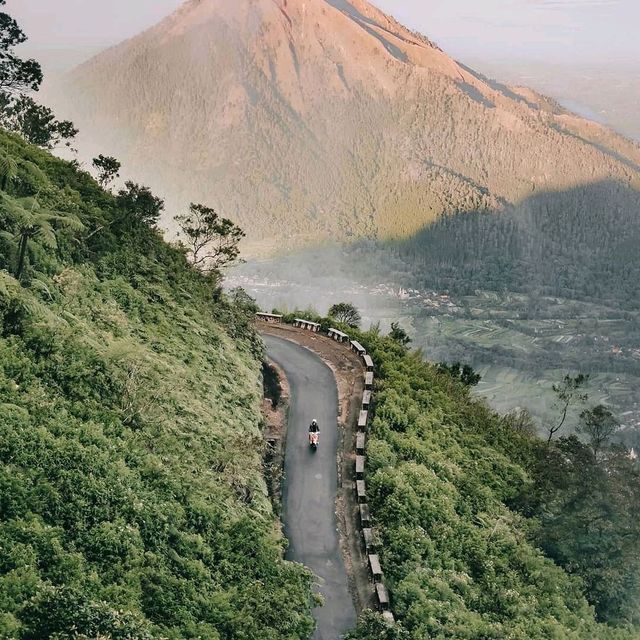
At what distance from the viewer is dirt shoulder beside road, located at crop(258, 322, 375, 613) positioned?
2055 centimetres

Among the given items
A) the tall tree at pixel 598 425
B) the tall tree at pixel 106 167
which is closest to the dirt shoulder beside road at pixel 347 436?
the tall tree at pixel 598 425

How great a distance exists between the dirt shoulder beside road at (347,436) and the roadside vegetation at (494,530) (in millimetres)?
748

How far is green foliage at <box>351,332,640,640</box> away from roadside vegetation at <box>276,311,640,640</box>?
0.04m

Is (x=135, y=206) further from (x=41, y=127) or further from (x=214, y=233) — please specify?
(x=41, y=127)

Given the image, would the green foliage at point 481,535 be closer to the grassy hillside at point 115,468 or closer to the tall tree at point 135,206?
the grassy hillside at point 115,468

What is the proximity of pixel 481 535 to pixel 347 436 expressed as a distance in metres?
6.77

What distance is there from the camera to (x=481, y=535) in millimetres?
23703

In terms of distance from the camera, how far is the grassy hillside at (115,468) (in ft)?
42.8

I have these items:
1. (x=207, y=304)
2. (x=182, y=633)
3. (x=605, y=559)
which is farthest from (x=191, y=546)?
(x=207, y=304)

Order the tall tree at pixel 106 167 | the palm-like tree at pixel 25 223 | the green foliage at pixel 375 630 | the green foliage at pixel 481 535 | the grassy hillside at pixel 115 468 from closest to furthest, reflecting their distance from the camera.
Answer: the grassy hillside at pixel 115 468
the green foliage at pixel 375 630
the green foliage at pixel 481 535
the palm-like tree at pixel 25 223
the tall tree at pixel 106 167

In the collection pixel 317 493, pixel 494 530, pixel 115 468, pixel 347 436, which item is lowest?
pixel 317 493

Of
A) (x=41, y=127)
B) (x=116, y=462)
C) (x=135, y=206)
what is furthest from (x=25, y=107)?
(x=116, y=462)

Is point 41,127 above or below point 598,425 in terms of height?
above

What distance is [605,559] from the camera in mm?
23734
